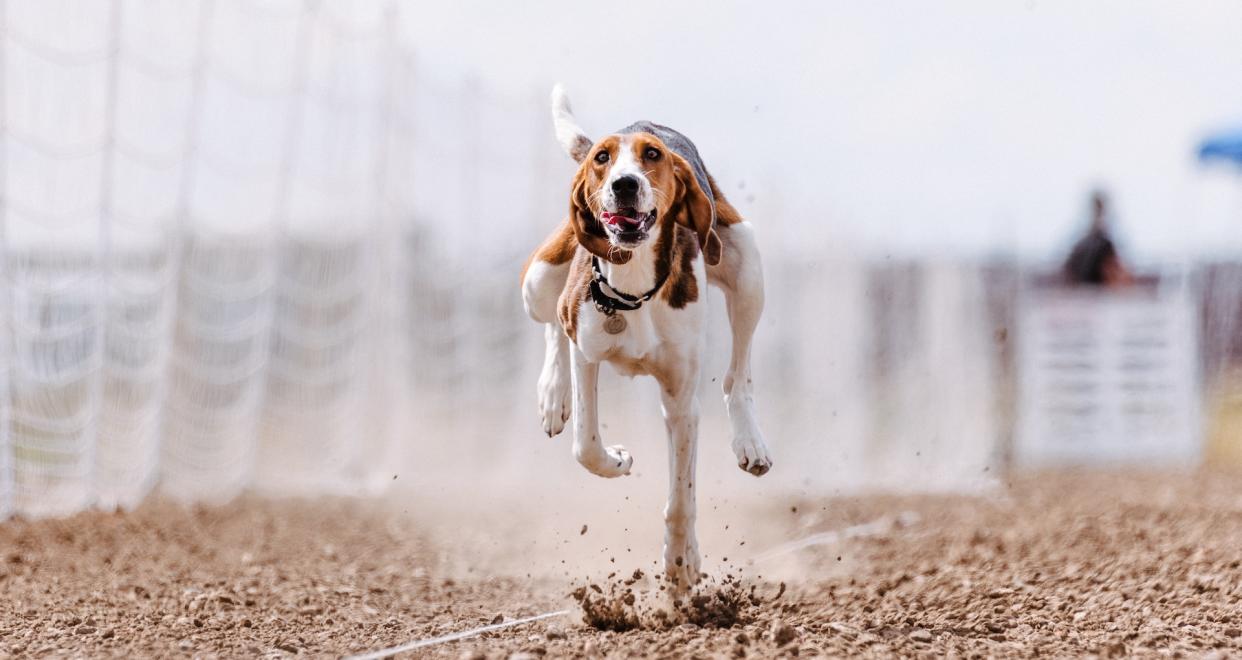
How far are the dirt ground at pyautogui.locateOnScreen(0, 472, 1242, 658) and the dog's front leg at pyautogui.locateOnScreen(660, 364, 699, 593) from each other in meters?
0.20

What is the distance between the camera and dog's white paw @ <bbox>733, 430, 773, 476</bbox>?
18.0 ft

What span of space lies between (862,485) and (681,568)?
899 cm

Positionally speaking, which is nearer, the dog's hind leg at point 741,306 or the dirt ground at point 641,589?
the dirt ground at point 641,589

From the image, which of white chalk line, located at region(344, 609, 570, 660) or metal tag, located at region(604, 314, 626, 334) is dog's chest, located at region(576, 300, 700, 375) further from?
white chalk line, located at region(344, 609, 570, 660)

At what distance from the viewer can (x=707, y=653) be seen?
466cm

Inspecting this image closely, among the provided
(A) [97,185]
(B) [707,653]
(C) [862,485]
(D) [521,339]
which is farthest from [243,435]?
(B) [707,653]

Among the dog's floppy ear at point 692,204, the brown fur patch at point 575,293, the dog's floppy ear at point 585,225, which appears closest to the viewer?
the dog's floppy ear at point 585,225

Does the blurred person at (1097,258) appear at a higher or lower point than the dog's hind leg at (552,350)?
higher

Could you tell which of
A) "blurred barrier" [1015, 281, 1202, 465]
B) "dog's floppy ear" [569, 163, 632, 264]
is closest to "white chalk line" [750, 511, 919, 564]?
"dog's floppy ear" [569, 163, 632, 264]

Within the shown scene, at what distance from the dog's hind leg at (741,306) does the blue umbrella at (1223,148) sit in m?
17.6

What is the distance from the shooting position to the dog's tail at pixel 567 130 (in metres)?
5.59

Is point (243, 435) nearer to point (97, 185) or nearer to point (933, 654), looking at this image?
point (97, 185)

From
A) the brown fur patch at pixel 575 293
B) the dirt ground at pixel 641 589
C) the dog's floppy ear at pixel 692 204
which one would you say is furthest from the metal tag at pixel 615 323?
the dirt ground at pixel 641 589

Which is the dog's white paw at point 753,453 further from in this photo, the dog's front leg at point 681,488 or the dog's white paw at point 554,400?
the dog's white paw at point 554,400
